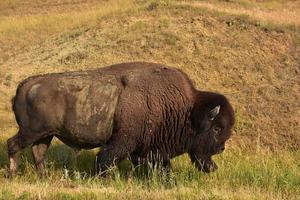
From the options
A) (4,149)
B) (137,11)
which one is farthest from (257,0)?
(4,149)

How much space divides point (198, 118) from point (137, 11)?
48.1 ft

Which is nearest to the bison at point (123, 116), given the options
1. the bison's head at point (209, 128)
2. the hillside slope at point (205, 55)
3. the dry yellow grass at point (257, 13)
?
the bison's head at point (209, 128)

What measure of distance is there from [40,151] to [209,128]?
112 inches

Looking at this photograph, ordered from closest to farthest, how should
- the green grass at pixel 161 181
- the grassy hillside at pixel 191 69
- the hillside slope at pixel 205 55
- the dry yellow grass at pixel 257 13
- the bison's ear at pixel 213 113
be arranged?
the green grass at pixel 161 181, the grassy hillside at pixel 191 69, the bison's ear at pixel 213 113, the hillside slope at pixel 205 55, the dry yellow grass at pixel 257 13

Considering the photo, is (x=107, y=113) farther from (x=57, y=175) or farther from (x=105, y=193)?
(x=105, y=193)

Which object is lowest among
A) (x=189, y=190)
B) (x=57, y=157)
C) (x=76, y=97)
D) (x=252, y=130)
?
(x=252, y=130)

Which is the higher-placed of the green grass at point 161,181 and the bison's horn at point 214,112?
the bison's horn at point 214,112

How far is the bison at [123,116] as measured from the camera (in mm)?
8719

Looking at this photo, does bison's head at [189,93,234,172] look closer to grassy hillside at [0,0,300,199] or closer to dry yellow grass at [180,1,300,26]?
grassy hillside at [0,0,300,199]

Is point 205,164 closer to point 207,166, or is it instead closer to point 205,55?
point 207,166

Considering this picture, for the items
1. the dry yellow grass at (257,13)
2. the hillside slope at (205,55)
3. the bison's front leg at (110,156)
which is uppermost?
the dry yellow grass at (257,13)

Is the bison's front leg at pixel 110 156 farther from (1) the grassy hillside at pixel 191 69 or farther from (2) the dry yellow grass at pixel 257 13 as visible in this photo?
(2) the dry yellow grass at pixel 257 13

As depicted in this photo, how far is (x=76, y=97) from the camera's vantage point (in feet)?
28.8

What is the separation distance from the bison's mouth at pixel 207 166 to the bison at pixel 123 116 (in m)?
0.02
